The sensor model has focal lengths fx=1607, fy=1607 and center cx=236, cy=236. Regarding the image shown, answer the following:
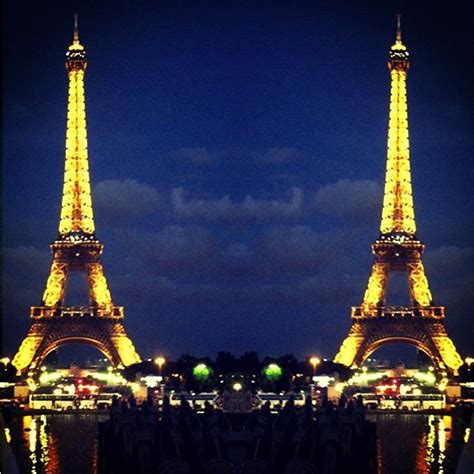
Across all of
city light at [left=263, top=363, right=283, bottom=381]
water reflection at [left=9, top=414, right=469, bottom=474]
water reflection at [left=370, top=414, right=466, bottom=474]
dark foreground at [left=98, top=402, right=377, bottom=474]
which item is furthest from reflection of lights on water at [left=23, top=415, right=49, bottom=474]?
city light at [left=263, top=363, right=283, bottom=381]

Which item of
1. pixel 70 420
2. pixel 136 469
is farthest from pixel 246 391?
pixel 136 469

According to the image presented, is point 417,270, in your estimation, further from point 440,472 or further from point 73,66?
point 440,472

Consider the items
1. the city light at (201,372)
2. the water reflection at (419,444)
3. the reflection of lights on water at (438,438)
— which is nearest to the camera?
the water reflection at (419,444)

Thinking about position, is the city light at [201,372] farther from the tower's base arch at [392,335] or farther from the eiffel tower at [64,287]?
the tower's base arch at [392,335]

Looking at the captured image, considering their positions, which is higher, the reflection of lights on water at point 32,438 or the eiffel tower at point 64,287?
the eiffel tower at point 64,287

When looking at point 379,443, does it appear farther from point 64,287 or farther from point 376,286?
point 64,287

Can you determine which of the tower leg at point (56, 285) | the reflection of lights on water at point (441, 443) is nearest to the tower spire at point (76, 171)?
the tower leg at point (56, 285)

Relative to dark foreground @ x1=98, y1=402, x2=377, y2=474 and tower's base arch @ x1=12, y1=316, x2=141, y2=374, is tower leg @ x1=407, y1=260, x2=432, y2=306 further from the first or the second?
dark foreground @ x1=98, y1=402, x2=377, y2=474
